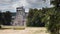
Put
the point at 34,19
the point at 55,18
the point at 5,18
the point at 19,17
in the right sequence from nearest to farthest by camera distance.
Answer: the point at 55,18 → the point at 34,19 → the point at 5,18 → the point at 19,17

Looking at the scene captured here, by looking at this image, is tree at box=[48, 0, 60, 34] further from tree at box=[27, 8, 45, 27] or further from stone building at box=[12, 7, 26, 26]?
stone building at box=[12, 7, 26, 26]

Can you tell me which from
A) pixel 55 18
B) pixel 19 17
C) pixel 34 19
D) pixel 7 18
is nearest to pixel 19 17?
pixel 19 17


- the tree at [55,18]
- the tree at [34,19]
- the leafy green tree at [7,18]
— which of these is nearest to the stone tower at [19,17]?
the leafy green tree at [7,18]

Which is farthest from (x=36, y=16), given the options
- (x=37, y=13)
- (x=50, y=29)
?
(x=50, y=29)

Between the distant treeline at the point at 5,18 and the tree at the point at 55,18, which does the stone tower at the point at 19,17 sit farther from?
the tree at the point at 55,18

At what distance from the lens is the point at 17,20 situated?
34.1 metres

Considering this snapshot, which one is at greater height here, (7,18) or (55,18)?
(55,18)

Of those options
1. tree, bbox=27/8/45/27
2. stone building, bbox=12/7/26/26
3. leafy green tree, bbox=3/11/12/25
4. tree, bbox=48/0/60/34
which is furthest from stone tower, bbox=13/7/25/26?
tree, bbox=48/0/60/34

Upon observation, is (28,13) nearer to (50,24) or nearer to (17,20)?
(17,20)

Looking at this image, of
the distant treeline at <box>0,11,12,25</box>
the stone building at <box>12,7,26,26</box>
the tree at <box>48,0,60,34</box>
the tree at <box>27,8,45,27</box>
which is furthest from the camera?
the stone building at <box>12,7,26,26</box>

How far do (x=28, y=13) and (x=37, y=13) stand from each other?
2.02 meters

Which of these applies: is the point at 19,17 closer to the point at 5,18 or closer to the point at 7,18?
the point at 7,18

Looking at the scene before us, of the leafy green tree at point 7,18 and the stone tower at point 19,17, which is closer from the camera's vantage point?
the leafy green tree at point 7,18

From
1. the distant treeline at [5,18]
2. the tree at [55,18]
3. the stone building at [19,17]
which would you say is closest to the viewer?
the tree at [55,18]
